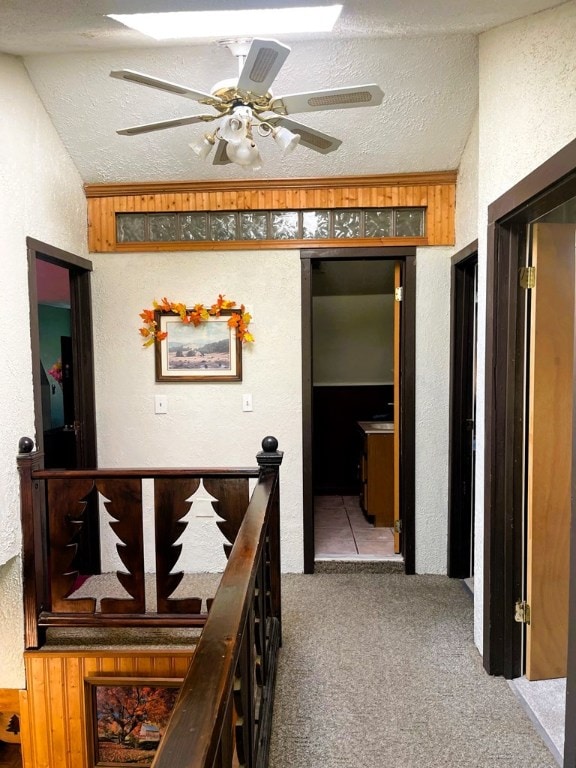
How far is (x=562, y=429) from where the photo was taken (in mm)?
1914

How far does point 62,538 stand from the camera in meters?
2.26

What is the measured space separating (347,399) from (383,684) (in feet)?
10.2

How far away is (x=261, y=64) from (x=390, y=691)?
7.93 feet

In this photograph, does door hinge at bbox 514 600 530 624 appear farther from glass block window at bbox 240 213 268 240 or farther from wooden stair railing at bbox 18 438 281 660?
glass block window at bbox 240 213 268 240

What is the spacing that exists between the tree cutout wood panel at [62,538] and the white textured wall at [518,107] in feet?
6.36

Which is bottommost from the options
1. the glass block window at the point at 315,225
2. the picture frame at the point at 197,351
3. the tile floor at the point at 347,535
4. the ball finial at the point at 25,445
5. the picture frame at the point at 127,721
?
the picture frame at the point at 127,721

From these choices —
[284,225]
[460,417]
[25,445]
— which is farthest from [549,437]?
[25,445]

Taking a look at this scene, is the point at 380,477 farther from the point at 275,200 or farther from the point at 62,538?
the point at 62,538

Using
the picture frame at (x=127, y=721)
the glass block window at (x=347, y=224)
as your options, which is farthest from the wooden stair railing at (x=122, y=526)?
the glass block window at (x=347, y=224)

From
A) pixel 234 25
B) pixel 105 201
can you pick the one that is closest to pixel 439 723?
pixel 234 25

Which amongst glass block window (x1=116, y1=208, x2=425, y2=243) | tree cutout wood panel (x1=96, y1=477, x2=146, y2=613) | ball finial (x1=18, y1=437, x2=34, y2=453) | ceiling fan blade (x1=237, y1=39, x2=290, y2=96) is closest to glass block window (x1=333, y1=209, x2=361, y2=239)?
glass block window (x1=116, y1=208, x2=425, y2=243)

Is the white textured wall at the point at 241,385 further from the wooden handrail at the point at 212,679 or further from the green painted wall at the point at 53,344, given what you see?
the wooden handrail at the point at 212,679

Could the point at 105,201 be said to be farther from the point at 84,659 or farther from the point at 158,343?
the point at 84,659

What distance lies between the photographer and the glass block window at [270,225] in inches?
117
